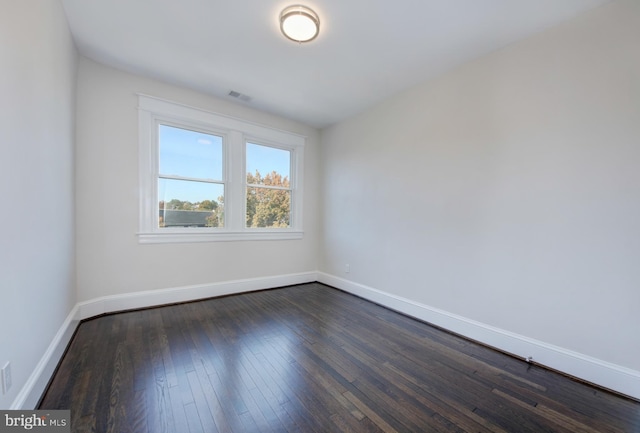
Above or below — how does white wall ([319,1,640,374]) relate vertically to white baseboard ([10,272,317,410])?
above

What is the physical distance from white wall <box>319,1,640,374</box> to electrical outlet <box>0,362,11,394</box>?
3.22 m

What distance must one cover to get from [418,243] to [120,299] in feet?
11.5

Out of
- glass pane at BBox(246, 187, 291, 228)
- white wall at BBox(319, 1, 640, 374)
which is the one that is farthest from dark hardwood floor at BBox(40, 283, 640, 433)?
glass pane at BBox(246, 187, 291, 228)

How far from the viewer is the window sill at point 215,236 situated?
3.13 m

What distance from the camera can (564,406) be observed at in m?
1.64

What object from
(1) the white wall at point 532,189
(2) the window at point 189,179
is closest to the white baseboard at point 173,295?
(2) the window at point 189,179

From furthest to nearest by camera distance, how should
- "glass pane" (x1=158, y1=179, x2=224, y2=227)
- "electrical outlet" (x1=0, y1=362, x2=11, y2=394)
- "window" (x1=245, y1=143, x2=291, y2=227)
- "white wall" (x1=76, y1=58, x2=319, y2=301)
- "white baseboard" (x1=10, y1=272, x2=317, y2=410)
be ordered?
1. "window" (x1=245, y1=143, x2=291, y2=227)
2. "glass pane" (x1=158, y1=179, x2=224, y2=227)
3. "white wall" (x1=76, y1=58, x2=319, y2=301)
4. "white baseboard" (x1=10, y1=272, x2=317, y2=410)
5. "electrical outlet" (x1=0, y1=362, x2=11, y2=394)

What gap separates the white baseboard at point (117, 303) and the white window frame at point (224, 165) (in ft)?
2.14

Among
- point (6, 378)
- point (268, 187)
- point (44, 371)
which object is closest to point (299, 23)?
point (268, 187)

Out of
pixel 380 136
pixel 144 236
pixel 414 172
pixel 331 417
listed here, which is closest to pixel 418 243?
pixel 414 172

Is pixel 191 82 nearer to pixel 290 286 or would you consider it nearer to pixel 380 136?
pixel 380 136

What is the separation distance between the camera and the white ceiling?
199 centimetres

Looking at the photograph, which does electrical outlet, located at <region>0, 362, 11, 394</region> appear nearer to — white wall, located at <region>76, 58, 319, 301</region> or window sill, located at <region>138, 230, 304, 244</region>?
white wall, located at <region>76, 58, 319, 301</region>

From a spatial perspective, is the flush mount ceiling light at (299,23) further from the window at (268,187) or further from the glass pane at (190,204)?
the glass pane at (190,204)
